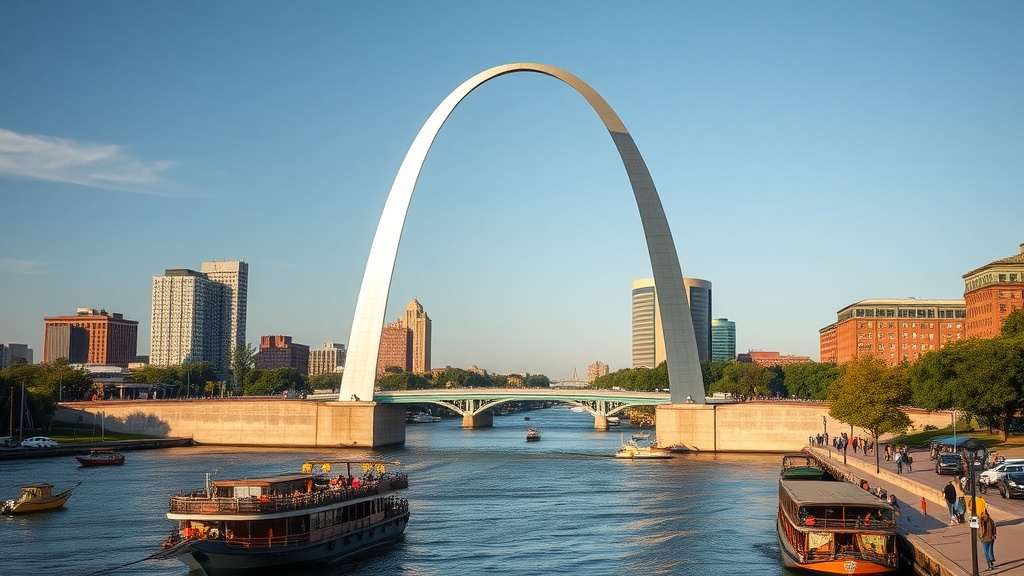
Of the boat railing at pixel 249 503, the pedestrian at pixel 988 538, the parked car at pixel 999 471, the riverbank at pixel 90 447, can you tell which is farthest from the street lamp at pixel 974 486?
the riverbank at pixel 90 447

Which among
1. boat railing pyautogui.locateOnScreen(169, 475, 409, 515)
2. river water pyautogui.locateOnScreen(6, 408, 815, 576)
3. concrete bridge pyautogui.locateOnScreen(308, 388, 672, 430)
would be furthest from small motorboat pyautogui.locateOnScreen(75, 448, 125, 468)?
boat railing pyautogui.locateOnScreen(169, 475, 409, 515)

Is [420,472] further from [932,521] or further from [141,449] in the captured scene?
[932,521]

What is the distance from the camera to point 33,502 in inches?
2242

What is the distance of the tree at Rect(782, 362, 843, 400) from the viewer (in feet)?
442

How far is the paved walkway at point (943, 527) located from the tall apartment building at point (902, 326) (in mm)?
138899

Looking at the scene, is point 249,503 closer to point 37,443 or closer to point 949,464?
point 949,464

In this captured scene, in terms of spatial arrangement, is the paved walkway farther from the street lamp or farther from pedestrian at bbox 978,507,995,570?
the street lamp

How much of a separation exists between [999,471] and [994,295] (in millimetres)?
105466

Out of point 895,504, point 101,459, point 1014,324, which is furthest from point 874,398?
point 101,459

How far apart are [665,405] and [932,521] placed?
64.7 meters

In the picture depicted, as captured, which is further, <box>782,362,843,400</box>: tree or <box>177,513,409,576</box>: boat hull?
<box>782,362,843,400</box>: tree

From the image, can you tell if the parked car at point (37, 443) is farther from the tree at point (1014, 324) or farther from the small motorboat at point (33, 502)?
the tree at point (1014, 324)

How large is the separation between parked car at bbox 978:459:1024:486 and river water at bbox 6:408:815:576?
1061 cm

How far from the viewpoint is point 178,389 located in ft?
611
